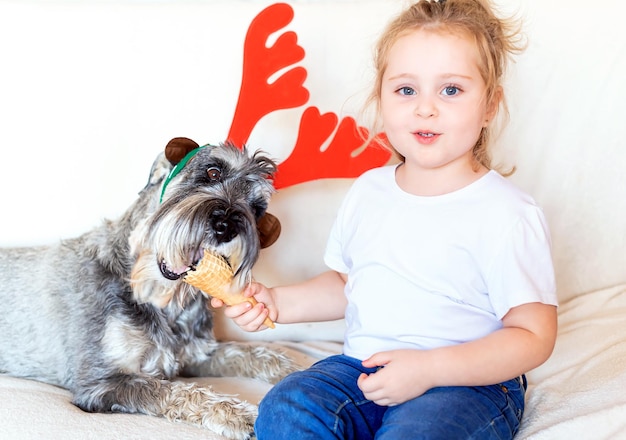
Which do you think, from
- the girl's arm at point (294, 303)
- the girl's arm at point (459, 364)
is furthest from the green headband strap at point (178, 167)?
the girl's arm at point (459, 364)

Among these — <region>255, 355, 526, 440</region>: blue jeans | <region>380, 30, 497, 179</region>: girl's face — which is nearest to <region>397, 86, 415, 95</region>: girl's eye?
<region>380, 30, 497, 179</region>: girl's face

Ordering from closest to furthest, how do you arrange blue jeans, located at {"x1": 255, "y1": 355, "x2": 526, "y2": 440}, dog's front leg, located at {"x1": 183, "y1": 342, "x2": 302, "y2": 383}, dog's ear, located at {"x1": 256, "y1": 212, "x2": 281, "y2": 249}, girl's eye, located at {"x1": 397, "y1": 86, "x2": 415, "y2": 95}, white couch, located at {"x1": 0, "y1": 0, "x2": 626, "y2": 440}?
blue jeans, located at {"x1": 255, "y1": 355, "x2": 526, "y2": 440}, girl's eye, located at {"x1": 397, "y1": 86, "x2": 415, "y2": 95}, dog's ear, located at {"x1": 256, "y1": 212, "x2": 281, "y2": 249}, dog's front leg, located at {"x1": 183, "y1": 342, "x2": 302, "y2": 383}, white couch, located at {"x1": 0, "y1": 0, "x2": 626, "y2": 440}

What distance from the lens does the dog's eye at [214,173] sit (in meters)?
1.98

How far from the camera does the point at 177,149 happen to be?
2.01 m

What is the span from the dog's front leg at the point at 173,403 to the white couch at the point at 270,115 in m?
0.28

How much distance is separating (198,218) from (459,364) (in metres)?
0.74

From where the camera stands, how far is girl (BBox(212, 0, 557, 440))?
1.57 meters

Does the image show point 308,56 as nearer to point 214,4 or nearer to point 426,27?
point 214,4

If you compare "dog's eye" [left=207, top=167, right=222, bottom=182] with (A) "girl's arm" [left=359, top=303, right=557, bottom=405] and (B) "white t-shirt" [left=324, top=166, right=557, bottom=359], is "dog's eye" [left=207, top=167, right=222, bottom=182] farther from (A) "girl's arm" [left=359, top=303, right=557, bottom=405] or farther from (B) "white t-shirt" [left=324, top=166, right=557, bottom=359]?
(A) "girl's arm" [left=359, top=303, right=557, bottom=405]

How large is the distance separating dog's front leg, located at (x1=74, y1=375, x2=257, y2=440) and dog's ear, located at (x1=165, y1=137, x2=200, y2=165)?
0.66 meters

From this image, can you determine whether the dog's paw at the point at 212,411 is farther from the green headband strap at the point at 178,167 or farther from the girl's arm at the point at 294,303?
the green headband strap at the point at 178,167

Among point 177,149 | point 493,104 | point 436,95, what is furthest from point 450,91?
point 177,149

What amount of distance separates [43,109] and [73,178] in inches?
10.2

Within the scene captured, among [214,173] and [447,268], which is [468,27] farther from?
[214,173]
